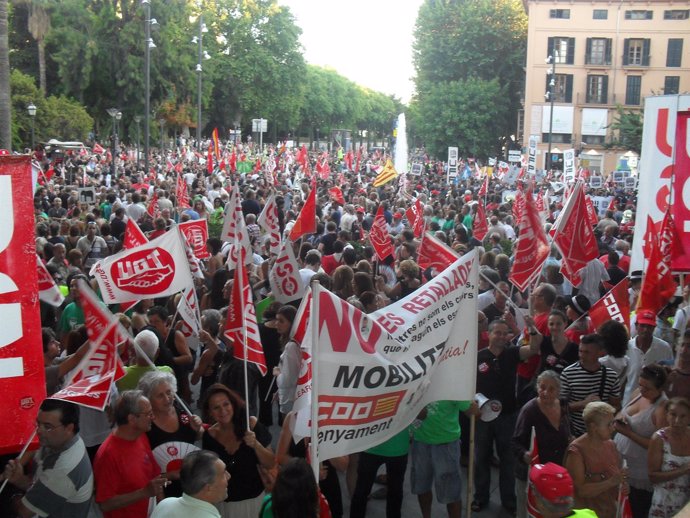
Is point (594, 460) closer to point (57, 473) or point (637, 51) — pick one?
point (57, 473)

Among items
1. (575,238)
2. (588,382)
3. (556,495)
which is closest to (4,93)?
(575,238)

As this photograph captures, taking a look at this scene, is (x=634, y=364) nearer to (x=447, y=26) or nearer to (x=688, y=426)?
(x=688, y=426)

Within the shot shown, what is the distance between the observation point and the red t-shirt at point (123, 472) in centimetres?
474

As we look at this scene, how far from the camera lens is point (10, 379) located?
430 cm

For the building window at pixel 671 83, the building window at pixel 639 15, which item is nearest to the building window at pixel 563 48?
the building window at pixel 639 15

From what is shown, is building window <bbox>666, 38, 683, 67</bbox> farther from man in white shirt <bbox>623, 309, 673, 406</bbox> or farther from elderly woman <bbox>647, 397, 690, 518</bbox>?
elderly woman <bbox>647, 397, 690, 518</bbox>

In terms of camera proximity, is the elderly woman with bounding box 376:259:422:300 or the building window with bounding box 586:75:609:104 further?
→ the building window with bounding box 586:75:609:104

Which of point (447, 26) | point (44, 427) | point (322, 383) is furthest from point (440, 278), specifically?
point (447, 26)

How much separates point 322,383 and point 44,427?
1542 mm

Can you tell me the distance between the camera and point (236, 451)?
5.04 meters

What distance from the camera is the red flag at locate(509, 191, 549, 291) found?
30.5 feet

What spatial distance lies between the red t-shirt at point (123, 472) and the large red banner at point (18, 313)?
1.83ft

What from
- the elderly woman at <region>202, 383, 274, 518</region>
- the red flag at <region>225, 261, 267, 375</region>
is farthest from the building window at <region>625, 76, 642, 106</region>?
the elderly woman at <region>202, 383, 274, 518</region>

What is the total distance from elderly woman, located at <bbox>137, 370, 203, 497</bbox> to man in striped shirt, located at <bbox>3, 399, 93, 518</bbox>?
1.51ft
